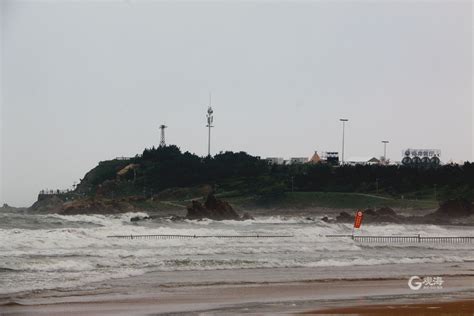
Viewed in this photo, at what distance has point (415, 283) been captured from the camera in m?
18.5

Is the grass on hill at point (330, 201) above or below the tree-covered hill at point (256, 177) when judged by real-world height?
below


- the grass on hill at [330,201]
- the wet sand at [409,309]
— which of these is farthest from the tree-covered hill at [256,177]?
the wet sand at [409,309]

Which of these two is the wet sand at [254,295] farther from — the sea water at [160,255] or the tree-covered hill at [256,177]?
the tree-covered hill at [256,177]

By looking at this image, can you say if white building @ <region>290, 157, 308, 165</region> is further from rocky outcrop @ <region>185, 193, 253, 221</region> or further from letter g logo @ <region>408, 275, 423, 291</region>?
letter g logo @ <region>408, 275, 423, 291</region>

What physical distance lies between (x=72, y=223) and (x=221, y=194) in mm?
32476

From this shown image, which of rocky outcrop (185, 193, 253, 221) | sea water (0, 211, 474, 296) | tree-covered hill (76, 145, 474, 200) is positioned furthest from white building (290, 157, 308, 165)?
sea water (0, 211, 474, 296)

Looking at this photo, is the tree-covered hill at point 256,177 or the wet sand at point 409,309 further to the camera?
the tree-covered hill at point 256,177

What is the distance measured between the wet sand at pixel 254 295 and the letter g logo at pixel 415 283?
210 mm

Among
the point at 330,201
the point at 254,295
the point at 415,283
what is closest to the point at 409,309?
the point at 254,295

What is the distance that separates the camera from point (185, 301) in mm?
14938

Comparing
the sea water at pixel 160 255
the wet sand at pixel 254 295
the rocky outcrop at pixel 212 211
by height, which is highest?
the rocky outcrop at pixel 212 211

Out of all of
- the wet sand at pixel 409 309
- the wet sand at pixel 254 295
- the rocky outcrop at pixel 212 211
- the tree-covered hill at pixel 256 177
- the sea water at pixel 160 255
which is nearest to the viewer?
the wet sand at pixel 409 309

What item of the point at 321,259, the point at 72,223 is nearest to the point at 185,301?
the point at 321,259

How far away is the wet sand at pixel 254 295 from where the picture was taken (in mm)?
13781
